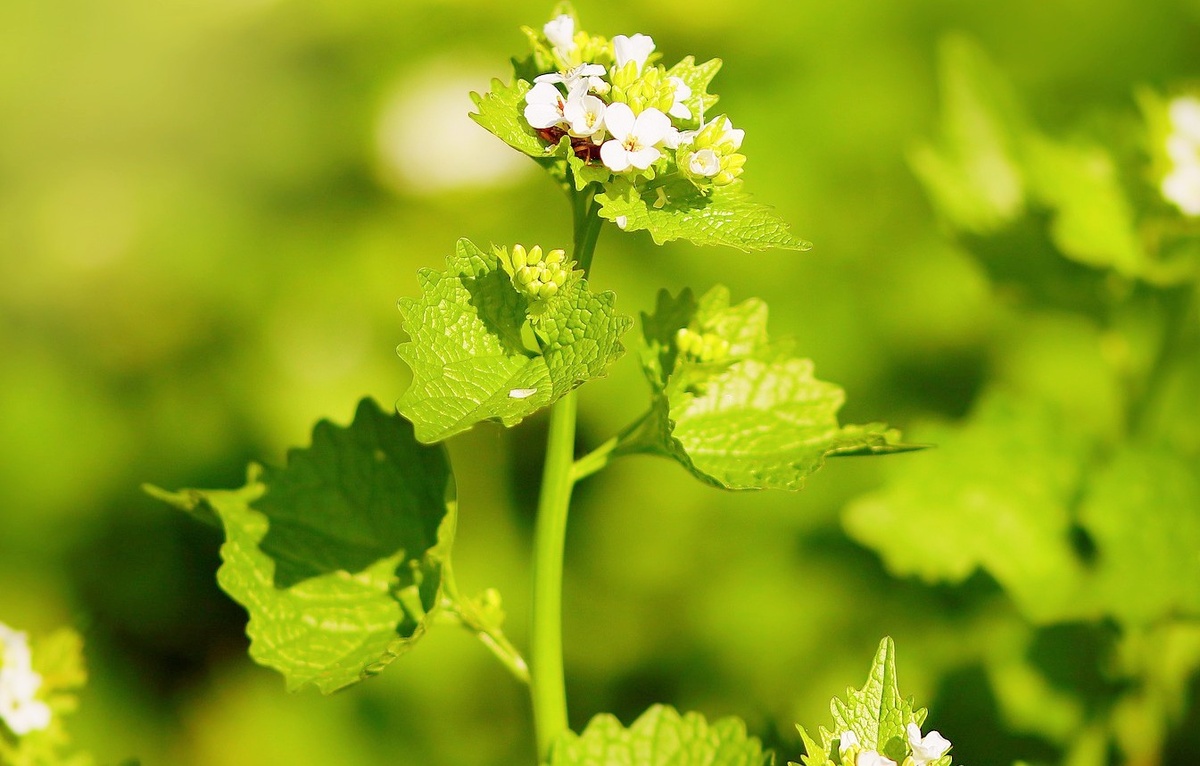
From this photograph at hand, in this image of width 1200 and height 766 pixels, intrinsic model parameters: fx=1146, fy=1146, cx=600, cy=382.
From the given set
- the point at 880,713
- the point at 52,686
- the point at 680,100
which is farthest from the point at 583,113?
the point at 52,686

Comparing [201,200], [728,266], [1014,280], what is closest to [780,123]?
[728,266]

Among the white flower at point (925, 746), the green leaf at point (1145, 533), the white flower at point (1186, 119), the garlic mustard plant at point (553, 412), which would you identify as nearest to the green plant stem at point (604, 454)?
the garlic mustard plant at point (553, 412)

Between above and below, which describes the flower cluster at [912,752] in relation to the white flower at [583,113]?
below

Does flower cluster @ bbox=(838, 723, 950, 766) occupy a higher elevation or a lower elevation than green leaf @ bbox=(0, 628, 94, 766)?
lower

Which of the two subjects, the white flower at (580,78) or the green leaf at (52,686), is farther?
the green leaf at (52,686)

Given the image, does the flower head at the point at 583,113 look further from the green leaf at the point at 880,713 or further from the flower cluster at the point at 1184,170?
the flower cluster at the point at 1184,170

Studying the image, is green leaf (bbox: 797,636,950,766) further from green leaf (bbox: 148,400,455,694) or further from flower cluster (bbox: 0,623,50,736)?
flower cluster (bbox: 0,623,50,736)

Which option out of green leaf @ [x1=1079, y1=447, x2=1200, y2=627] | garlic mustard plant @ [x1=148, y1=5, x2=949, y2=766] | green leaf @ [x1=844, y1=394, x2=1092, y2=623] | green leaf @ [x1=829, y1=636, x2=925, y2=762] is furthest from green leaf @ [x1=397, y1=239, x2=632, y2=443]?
green leaf @ [x1=1079, y1=447, x2=1200, y2=627]

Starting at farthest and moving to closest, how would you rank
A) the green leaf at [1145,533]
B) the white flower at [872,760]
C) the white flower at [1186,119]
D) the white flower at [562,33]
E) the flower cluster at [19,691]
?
the white flower at [1186,119] → the green leaf at [1145,533] → the flower cluster at [19,691] → the white flower at [562,33] → the white flower at [872,760]
